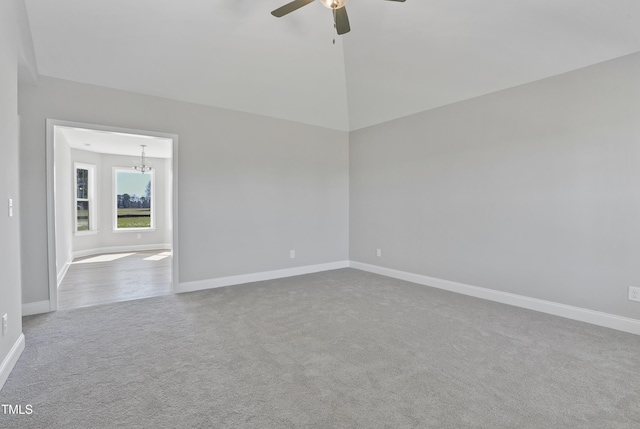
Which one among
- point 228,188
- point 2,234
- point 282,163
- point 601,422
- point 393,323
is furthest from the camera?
point 282,163

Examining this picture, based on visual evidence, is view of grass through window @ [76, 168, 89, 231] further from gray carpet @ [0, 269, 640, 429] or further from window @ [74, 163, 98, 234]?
gray carpet @ [0, 269, 640, 429]

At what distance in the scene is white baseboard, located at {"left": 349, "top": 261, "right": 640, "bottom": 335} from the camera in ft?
9.73

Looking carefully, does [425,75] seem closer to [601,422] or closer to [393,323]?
[393,323]

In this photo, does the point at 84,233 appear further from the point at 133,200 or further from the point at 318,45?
the point at 318,45

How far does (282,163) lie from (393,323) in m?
3.03

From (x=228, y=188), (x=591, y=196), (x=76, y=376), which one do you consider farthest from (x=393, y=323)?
(x=228, y=188)

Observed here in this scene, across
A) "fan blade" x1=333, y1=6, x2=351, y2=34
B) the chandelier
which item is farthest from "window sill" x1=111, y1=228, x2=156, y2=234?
"fan blade" x1=333, y1=6, x2=351, y2=34

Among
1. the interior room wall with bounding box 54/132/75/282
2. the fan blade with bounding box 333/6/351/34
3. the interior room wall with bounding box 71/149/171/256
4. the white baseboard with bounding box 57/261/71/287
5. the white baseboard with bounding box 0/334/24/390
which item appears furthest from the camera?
the interior room wall with bounding box 71/149/171/256

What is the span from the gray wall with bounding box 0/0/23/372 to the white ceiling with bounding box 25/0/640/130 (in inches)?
31.7

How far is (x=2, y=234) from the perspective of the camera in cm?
210

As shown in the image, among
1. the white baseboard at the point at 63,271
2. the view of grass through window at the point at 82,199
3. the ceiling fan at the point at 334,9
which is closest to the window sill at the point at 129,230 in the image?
the view of grass through window at the point at 82,199

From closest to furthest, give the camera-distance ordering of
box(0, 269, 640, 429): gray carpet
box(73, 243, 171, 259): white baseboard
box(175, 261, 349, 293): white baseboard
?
box(0, 269, 640, 429): gray carpet < box(175, 261, 349, 293): white baseboard < box(73, 243, 171, 259): white baseboard

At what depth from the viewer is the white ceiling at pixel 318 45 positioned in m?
2.88

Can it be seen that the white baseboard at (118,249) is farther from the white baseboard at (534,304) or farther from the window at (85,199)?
the white baseboard at (534,304)
